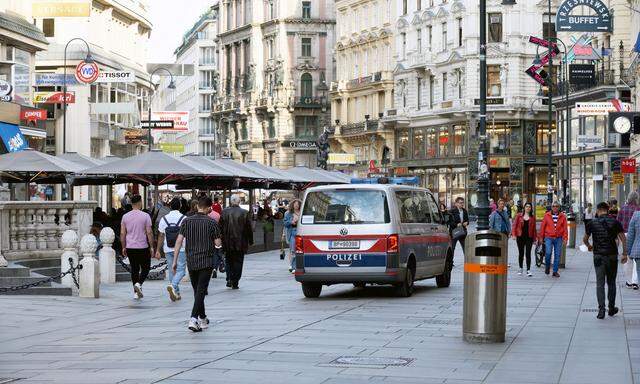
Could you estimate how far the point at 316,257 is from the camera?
76.9 feet

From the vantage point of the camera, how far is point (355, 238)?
23250mm

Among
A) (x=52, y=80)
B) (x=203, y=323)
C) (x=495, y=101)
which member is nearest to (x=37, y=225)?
(x=203, y=323)

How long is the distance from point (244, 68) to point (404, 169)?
38.0 meters

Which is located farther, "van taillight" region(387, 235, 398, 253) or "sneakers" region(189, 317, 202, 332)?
"van taillight" region(387, 235, 398, 253)

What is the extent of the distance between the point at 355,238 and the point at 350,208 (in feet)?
1.89

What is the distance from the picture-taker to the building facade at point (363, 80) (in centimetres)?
10325

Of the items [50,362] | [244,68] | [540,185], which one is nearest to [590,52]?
[540,185]

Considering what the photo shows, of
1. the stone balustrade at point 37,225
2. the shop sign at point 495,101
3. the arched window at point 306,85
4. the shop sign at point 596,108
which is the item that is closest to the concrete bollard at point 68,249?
the stone balustrade at point 37,225

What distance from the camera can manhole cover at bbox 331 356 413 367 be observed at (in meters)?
13.9

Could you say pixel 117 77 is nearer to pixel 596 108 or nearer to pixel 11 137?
pixel 11 137

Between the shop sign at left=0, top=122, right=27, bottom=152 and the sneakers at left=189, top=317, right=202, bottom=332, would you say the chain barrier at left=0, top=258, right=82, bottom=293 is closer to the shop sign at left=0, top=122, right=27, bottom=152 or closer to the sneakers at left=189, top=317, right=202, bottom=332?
the sneakers at left=189, top=317, right=202, bottom=332

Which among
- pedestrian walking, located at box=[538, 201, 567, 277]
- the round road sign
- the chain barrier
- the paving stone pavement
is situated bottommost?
the paving stone pavement

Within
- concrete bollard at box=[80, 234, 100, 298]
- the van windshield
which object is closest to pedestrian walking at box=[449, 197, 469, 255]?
the van windshield

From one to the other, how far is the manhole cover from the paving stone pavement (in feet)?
0.47
